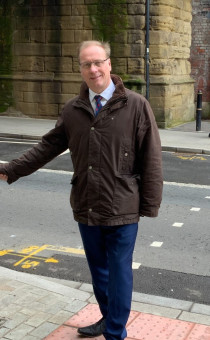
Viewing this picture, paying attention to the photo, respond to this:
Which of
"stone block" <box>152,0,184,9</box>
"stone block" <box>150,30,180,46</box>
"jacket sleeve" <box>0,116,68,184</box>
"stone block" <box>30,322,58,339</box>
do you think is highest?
"stone block" <box>152,0,184,9</box>

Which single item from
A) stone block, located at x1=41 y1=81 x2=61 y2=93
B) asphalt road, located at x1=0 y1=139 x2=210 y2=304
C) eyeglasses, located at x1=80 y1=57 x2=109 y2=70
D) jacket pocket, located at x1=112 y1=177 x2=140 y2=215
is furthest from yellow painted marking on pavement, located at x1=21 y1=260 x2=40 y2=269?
stone block, located at x1=41 y1=81 x2=61 y2=93

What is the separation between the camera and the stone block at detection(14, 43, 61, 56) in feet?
57.5

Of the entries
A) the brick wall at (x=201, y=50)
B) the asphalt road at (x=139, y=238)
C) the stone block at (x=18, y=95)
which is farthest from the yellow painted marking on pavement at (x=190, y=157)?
the brick wall at (x=201, y=50)

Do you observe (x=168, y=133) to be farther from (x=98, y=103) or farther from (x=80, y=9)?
(x=98, y=103)

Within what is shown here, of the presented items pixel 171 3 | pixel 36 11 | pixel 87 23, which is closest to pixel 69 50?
pixel 87 23

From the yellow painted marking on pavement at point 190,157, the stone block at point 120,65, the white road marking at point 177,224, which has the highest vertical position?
the stone block at point 120,65

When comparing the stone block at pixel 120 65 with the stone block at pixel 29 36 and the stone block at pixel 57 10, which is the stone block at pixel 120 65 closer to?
the stone block at pixel 57 10

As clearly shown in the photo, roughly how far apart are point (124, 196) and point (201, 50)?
1747 centimetres

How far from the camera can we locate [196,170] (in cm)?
1068

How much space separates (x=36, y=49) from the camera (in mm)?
17766

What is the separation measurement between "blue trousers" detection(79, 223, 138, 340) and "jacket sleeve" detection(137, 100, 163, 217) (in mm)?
175

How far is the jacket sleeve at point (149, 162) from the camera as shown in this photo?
10.9ft

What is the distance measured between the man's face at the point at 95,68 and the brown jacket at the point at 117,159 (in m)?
0.10

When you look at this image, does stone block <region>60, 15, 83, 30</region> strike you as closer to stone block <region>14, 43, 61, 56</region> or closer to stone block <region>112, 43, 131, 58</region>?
stone block <region>14, 43, 61, 56</region>
